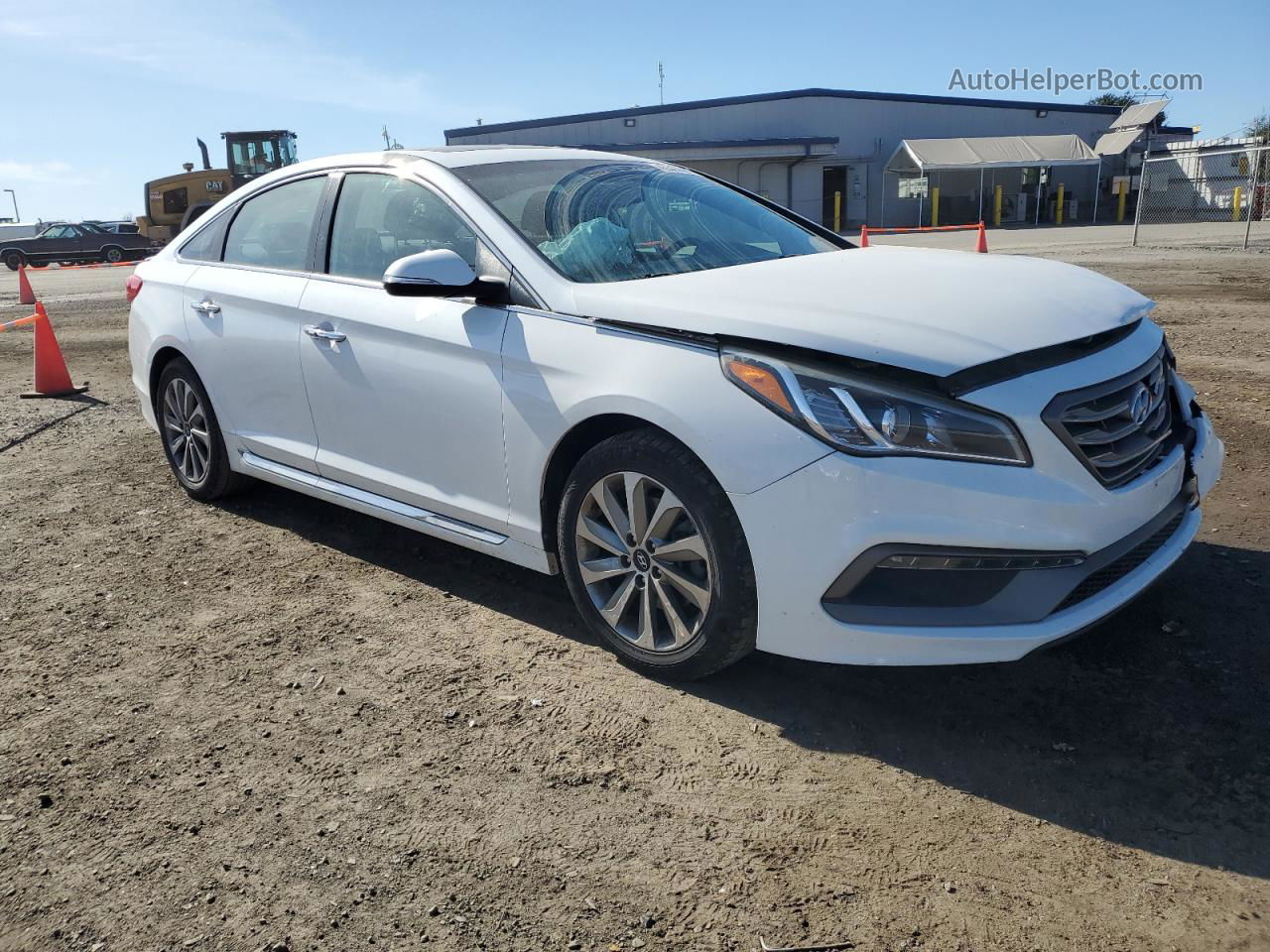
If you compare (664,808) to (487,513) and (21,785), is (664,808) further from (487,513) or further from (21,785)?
(21,785)

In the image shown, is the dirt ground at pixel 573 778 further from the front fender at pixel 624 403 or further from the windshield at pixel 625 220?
the windshield at pixel 625 220

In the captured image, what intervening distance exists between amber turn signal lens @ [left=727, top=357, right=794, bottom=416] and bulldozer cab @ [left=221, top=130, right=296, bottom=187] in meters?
30.3

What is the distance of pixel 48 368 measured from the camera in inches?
356

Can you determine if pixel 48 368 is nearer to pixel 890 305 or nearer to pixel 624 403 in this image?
pixel 624 403

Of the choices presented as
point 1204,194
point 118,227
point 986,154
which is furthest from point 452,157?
point 986,154

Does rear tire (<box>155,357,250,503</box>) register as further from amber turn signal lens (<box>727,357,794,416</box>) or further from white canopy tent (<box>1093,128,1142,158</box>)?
white canopy tent (<box>1093,128,1142,158</box>)

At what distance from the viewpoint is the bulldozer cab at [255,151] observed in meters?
30.0

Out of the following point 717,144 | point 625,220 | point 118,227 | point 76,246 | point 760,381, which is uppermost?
point 717,144

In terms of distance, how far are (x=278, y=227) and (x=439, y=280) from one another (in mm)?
1669

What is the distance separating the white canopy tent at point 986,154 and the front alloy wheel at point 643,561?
40.2 meters

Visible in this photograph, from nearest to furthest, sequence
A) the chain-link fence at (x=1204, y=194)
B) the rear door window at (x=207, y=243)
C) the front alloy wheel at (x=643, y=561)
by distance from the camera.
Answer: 1. the front alloy wheel at (x=643, y=561)
2. the rear door window at (x=207, y=243)
3. the chain-link fence at (x=1204, y=194)

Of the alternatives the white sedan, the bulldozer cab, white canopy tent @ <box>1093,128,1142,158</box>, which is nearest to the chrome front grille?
the white sedan

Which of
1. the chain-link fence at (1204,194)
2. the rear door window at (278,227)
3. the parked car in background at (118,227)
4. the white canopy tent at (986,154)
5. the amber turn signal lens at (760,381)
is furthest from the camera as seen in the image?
the white canopy tent at (986,154)

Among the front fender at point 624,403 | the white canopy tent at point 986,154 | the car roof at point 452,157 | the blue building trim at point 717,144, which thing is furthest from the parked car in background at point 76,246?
the front fender at point 624,403
